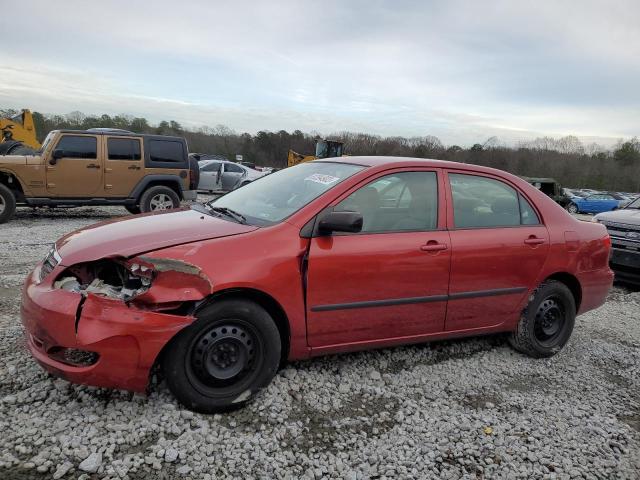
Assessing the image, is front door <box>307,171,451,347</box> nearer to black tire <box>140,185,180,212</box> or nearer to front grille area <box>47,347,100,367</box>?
front grille area <box>47,347,100,367</box>

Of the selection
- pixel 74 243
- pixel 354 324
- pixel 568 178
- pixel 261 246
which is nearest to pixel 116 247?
pixel 74 243

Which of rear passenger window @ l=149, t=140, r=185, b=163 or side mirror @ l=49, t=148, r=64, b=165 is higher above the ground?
rear passenger window @ l=149, t=140, r=185, b=163

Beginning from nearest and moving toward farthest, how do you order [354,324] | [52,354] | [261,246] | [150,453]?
1. [150,453]
2. [52,354]
3. [261,246]
4. [354,324]

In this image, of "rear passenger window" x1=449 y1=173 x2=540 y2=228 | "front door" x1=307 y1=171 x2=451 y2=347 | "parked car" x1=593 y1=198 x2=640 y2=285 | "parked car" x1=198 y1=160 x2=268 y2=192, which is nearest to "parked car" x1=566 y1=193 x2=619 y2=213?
"parked car" x1=198 y1=160 x2=268 y2=192

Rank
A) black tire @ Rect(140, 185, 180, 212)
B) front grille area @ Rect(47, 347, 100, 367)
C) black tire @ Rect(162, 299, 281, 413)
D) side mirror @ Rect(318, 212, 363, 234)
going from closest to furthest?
1. front grille area @ Rect(47, 347, 100, 367)
2. black tire @ Rect(162, 299, 281, 413)
3. side mirror @ Rect(318, 212, 363, 234)
4. black tire @ Rect(140, 185, 180, 212)

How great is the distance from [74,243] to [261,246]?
121cm

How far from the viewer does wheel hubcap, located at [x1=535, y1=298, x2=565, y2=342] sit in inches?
166

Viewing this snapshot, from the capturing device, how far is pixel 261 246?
300 centimetres

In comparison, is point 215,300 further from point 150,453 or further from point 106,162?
point 106,162

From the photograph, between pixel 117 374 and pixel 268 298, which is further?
Result: pixel 268 298

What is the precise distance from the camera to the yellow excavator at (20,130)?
1617cm

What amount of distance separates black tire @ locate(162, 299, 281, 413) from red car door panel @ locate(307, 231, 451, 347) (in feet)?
1.17

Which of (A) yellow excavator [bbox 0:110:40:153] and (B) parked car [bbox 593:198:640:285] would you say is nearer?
(B) parked car [bbox 593:198:640:285]

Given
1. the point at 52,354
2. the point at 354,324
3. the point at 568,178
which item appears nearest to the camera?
the point at 52,354
